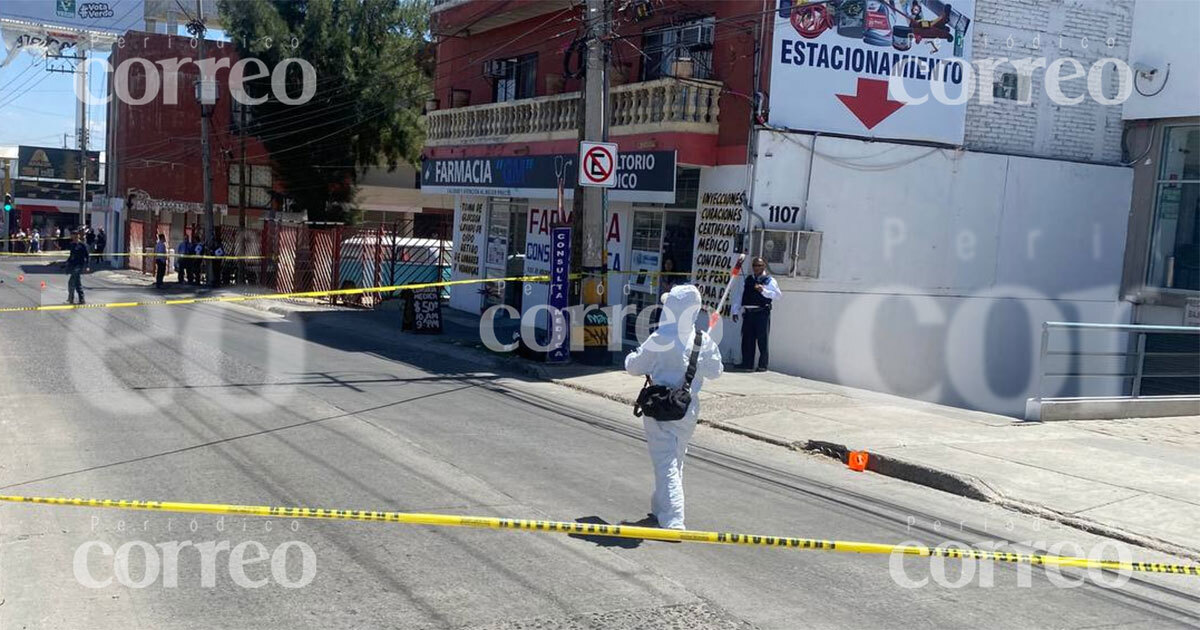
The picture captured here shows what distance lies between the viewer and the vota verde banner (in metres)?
16.8

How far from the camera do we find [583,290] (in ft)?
53.4

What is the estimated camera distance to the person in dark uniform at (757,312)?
626 inches

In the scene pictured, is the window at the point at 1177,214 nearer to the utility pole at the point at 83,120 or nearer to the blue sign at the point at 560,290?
the blue sign at the point at 560,290

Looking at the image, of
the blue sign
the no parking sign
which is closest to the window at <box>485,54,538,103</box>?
the blue sign

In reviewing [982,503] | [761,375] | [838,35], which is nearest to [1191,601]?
[982,503]

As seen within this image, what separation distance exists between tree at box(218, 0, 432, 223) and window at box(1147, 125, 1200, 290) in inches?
1004

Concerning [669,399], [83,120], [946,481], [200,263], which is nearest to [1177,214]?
[946,481]

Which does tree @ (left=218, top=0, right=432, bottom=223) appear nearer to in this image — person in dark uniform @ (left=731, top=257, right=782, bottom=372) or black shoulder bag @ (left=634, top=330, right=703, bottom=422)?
person in dark uniform @ (left=731, top=257, right=782, bottom=372)

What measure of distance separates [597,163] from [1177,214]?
10.9 metres

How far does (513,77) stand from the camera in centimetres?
2481

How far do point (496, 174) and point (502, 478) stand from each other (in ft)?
50.5

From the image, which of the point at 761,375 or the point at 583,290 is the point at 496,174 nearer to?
the point at 583,290

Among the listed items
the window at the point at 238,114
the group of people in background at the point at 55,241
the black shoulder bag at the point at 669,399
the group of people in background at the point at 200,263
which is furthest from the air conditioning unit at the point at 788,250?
the window at the point at 238,114

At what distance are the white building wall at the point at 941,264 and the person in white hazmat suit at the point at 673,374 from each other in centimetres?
973
